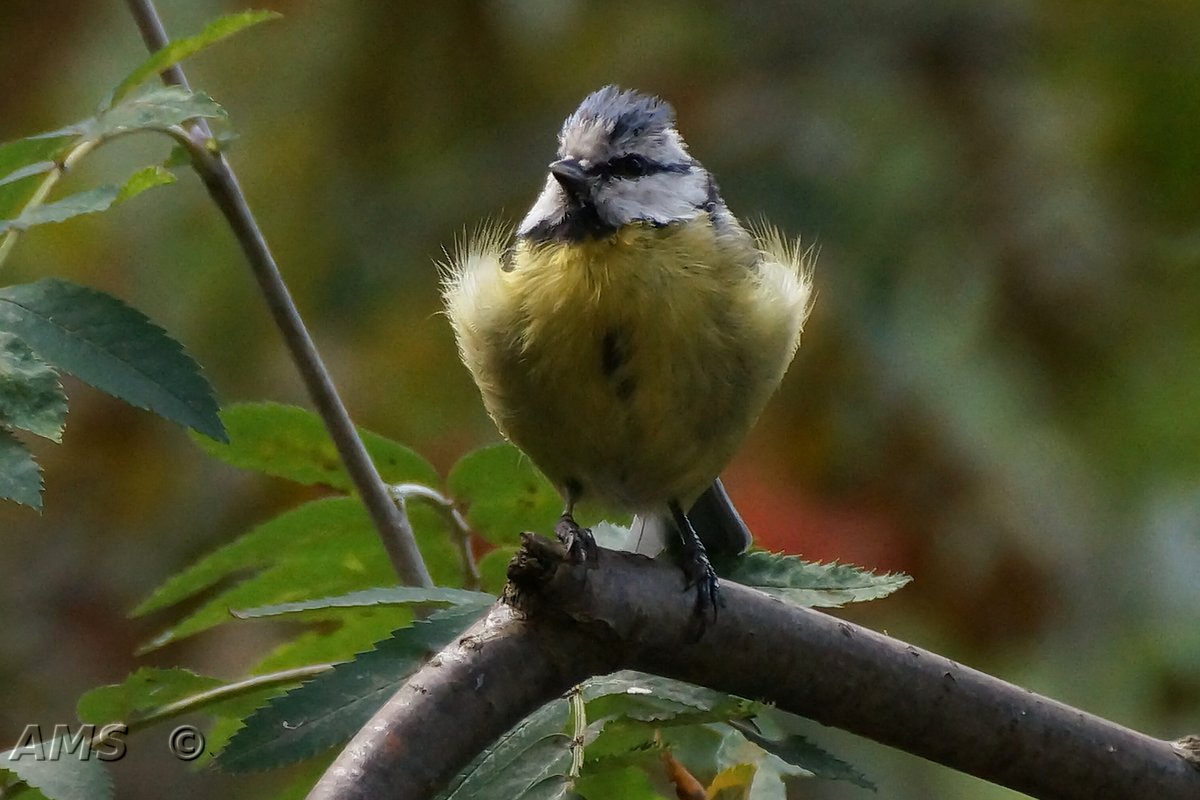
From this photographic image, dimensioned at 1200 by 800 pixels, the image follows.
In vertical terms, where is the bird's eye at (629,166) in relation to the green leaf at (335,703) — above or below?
above

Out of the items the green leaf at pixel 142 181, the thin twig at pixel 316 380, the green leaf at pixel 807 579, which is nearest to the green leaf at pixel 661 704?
the green leaf at pixel 807 579

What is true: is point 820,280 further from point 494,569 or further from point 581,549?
point 581,549

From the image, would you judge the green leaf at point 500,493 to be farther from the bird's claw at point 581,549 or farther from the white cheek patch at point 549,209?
the white cheek patch at point 549,209

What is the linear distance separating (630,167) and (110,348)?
110 cm

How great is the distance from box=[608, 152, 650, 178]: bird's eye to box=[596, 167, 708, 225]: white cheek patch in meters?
0.01

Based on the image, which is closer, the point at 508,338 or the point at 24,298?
the point at 24,298

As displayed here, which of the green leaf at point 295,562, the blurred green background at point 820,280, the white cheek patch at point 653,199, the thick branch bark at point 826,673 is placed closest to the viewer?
the thick branch bark at point 826,673

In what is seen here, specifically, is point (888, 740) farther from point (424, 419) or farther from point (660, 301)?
point (424, 419)

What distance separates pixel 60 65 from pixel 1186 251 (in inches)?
115

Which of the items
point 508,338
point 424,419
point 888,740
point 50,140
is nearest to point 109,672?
point 424,419

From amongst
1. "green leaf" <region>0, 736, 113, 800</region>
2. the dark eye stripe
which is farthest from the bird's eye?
"green leaf" <region>0, 736, 113, 800</region>

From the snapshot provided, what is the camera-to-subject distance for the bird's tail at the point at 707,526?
2.21 m

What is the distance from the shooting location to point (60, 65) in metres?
3.79

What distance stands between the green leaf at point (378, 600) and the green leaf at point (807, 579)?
33 centimetres
